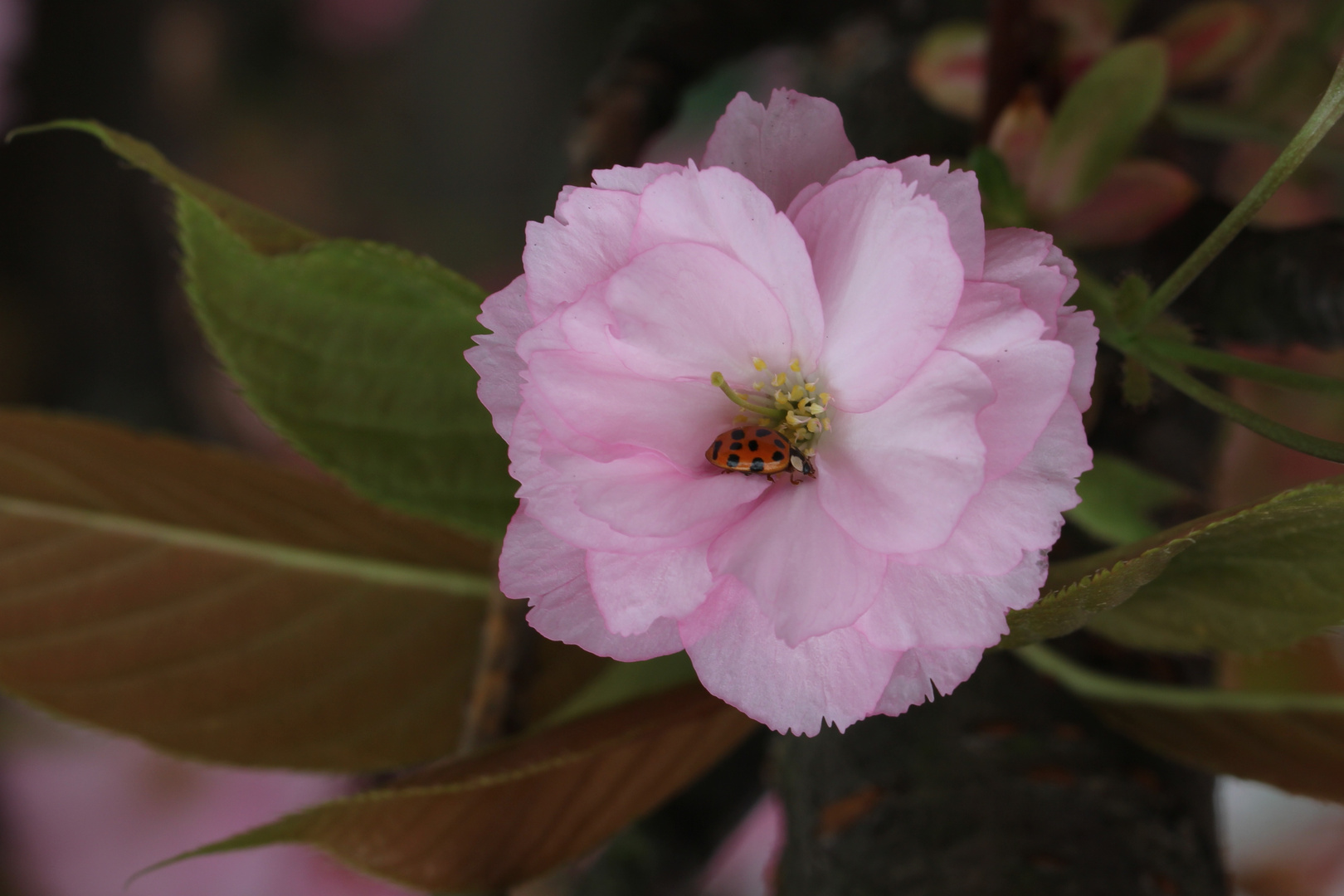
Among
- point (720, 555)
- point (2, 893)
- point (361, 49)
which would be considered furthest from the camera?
point (361, 49)

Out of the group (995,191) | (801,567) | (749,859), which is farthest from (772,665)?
(749,859)

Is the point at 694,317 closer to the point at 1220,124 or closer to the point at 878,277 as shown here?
the point at 878,277

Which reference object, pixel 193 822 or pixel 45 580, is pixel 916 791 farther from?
pixel 193 822

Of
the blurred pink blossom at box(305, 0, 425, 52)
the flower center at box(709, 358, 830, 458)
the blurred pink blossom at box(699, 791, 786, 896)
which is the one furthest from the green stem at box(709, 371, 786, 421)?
the blurred pink blossom at box(305, 0, 425, 52)

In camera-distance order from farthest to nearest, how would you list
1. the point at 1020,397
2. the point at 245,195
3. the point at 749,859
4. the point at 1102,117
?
the point at 245,195 < the point at 749,859 < the point at 1102,117 < the point at 1020,397

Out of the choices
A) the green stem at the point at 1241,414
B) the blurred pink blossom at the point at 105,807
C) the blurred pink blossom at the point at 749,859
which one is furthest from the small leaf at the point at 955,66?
the blurred pink blossom at the point at 105,807

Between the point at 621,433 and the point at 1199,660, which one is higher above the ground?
the point at 621,433

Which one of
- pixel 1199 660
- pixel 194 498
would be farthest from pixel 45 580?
pixel 1199 660
